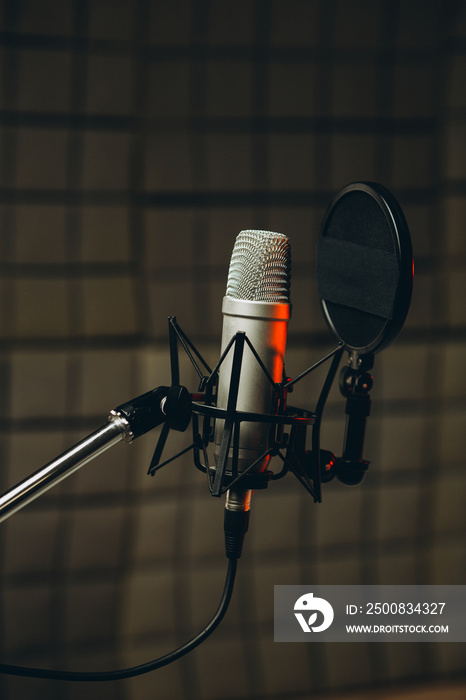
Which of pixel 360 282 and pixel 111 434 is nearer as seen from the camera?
pixel 111 434

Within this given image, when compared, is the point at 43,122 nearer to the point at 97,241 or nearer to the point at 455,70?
the point at 97,241

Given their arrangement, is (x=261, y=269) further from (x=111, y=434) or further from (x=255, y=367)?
(x=111, y=434)

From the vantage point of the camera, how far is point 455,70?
1.47m

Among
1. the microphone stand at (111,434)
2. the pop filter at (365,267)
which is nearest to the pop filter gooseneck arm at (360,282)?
the pop filter at (365,267)

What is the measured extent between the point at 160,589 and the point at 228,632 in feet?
0.64

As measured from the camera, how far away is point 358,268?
0.64 meters

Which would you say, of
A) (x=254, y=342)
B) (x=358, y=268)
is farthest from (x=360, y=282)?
(x=254, y=342)

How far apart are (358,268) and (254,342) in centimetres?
15

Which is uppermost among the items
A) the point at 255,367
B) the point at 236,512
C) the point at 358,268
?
the point at 358,268

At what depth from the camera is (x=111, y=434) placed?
0.51 meters

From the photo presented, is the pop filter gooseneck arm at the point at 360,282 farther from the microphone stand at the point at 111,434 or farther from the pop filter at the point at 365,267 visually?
the microphone stand at the point at 111,434

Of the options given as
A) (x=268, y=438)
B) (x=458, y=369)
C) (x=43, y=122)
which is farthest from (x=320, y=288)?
(x=458, y=369)

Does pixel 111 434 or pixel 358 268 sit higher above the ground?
pixel 358 268

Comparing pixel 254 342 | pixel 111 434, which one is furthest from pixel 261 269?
pixel 111 434
